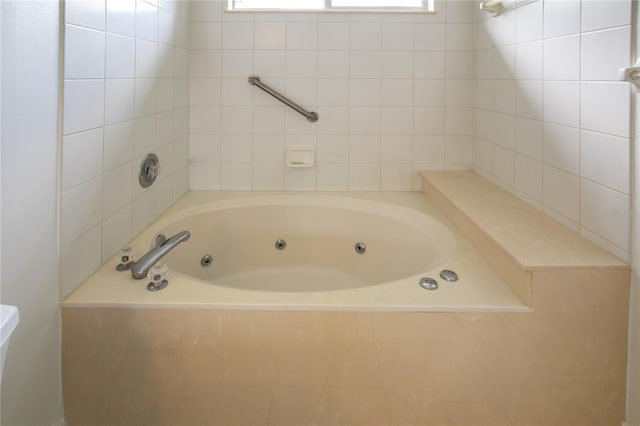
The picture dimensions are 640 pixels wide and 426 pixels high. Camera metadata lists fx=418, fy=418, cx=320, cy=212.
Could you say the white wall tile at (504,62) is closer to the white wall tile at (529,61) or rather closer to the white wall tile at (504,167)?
the white wall tile at (529,61)

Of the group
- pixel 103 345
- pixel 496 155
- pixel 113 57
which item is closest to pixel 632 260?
pixel 496 155

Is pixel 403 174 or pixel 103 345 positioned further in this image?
pixel 403 174

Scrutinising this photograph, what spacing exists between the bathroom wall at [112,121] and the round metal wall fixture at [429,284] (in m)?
1.07

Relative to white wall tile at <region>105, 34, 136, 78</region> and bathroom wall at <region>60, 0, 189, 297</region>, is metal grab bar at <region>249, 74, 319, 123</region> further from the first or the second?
white wall tile at <region>105, 34, 136, 78</region>

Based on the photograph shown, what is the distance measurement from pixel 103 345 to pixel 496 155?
74.3 inches

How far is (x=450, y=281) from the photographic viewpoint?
1320mm

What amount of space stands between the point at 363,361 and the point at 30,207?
969 mm

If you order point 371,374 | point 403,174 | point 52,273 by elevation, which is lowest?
point 371,374

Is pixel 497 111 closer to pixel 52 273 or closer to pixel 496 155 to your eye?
pixel 496 155

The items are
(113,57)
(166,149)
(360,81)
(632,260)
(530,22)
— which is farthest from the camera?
(360,81)

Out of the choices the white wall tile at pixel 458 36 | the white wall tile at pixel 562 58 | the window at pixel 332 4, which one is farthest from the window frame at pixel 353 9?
the white wall tile at pixel 562 58

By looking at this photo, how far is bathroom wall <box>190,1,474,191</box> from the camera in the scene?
2.32 metres

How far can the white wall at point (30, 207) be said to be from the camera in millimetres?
970

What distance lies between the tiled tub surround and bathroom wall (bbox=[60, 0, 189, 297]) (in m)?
0.29
